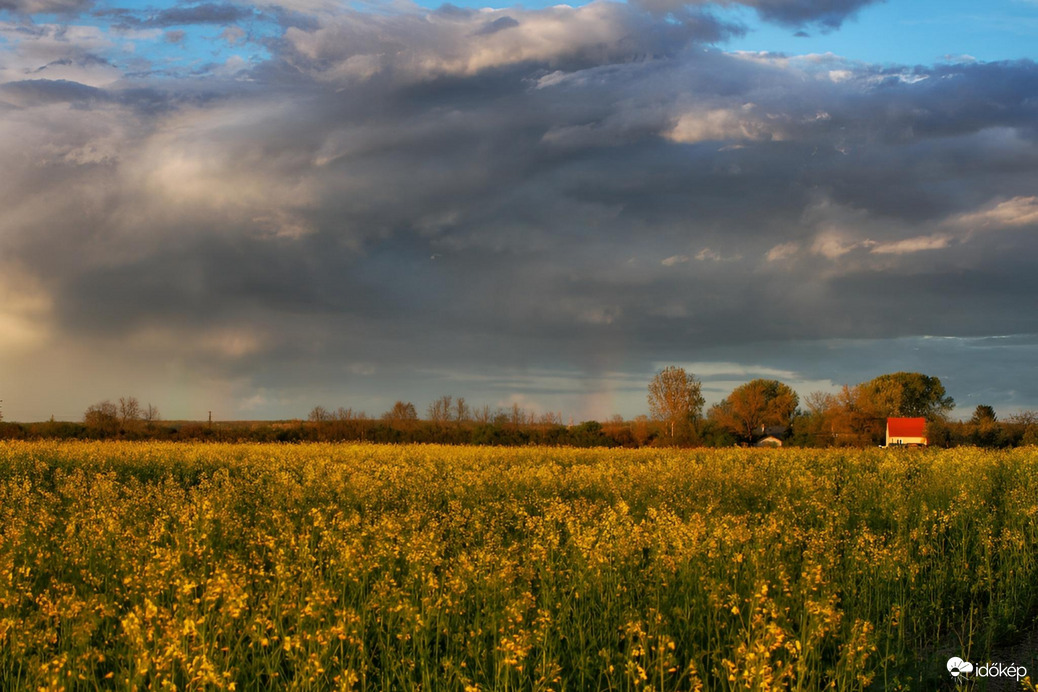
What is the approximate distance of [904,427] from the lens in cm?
6506

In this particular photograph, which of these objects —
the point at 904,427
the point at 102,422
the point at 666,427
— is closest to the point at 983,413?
the point at 904,427

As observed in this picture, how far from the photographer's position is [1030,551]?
37.8 feet

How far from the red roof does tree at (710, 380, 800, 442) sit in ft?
34.5

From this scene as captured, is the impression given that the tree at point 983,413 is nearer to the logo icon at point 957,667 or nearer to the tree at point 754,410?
the tree at point 754,410

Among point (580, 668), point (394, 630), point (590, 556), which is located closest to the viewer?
point (580, 668)

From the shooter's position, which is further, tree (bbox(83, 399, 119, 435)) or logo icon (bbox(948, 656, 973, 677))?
tree (bbox(83, 399, 119, 435))

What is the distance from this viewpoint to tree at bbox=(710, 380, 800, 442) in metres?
73.6

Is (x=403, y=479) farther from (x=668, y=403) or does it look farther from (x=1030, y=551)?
(x=668, y=403)

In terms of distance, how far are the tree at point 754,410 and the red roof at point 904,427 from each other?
10.5 meters

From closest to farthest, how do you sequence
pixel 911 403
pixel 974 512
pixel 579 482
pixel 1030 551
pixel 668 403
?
pixel 1030 551 → pixel 974 512 → pixel 579 482 → pixel 668 403 → pixel 911 403

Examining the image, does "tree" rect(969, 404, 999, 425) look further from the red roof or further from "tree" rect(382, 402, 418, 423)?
"tree" rect(382, 402, 418, 423)

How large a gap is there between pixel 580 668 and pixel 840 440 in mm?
47054

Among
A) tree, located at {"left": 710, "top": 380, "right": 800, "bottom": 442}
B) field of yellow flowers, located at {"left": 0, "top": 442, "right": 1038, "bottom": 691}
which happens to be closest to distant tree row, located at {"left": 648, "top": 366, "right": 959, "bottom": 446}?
tree, located at {"left": 710, "top": 380, "right": 800, "bottom": 442}

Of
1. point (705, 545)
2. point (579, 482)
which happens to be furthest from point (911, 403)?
point (705, 545)
